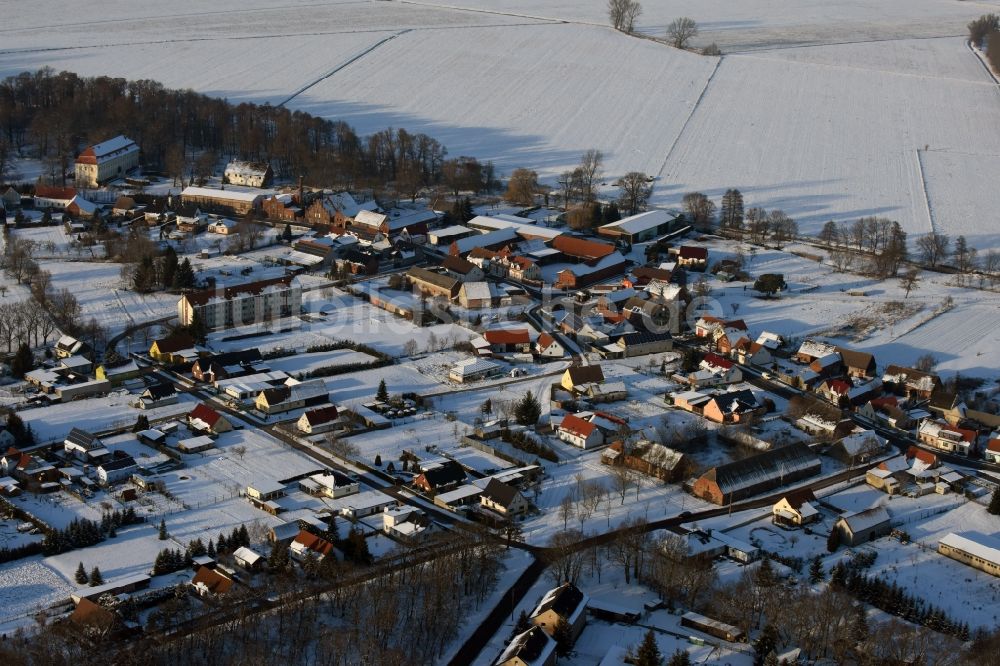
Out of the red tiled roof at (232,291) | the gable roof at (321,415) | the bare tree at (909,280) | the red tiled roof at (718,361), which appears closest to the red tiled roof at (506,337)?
the red tiled roof at (718,361)

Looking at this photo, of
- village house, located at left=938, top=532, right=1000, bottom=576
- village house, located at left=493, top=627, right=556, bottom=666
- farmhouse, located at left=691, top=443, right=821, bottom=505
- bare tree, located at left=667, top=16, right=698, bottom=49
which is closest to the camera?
village house, located at left=493, top=627, right=556, bottom=666

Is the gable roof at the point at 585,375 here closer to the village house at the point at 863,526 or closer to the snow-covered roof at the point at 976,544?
the village house at the point at 863,526

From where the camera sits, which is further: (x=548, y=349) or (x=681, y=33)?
(x=681, y=33)

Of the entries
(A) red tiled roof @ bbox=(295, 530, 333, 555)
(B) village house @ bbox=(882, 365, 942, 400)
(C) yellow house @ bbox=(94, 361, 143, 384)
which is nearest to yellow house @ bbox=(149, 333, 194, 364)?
(C) yellow house @ bbox=(94, 361, 143, 384)

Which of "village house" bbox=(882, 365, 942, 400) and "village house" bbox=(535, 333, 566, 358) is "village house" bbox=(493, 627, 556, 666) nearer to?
"village house" bbox=(535, 333, 566, 358)

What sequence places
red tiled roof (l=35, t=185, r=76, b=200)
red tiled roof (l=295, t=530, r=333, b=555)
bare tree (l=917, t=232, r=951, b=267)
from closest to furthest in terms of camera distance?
red tiled roof (l=295, t=530, r=333, b=555), bare tree (l=917, t=232, r=951, b=267), red tiled roof (l=35, t=185, r=76, b=200)

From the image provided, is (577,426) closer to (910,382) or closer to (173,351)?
(910,382)

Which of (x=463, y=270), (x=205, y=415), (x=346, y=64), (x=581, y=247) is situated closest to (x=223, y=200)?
(x=463, y=270)

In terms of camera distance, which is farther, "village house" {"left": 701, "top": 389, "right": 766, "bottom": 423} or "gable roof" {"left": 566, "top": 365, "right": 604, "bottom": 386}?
"gable roof" {"left": 566, "top": 365, "right": 604, "bottom": 386}
